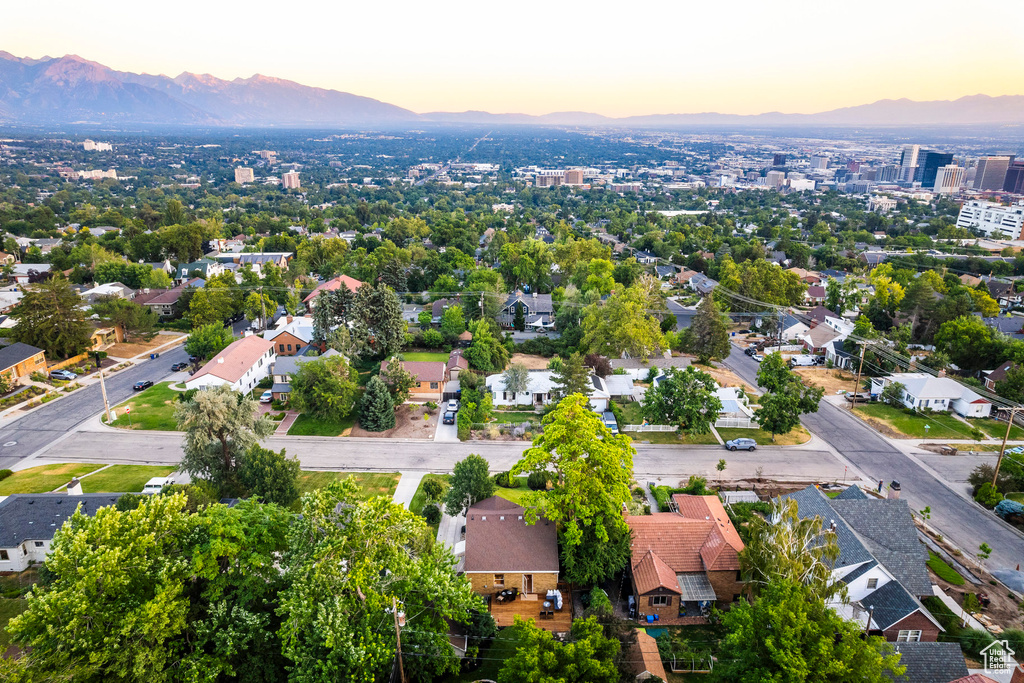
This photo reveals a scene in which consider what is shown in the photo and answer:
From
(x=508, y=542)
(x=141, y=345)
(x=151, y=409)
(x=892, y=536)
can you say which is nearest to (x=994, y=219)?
(x=892, y=536)

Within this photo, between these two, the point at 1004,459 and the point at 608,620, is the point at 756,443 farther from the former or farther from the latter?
the point at 608,620

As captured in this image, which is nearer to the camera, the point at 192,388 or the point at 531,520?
the point at 531,520

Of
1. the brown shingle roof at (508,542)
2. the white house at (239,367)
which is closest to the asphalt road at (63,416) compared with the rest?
the white house at (239,367)

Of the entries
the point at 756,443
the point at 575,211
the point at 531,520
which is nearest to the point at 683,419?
the point at 756,443

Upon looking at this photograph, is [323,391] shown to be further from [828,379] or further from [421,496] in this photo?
[828,379]

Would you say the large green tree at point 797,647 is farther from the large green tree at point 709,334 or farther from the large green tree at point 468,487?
the large green tree at point 709,334

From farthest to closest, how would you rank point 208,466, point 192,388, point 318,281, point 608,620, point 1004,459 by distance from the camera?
1. point 318,281
2. point 192,388
3. point 1004,459
4. point 208,466
5. point 608,620
